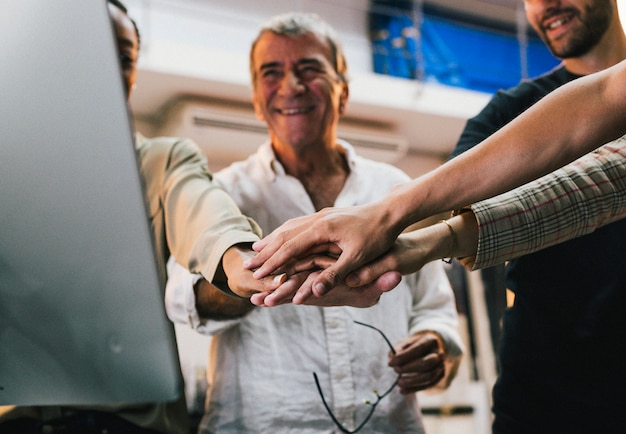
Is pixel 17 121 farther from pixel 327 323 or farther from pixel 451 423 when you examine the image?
pixel 451 423

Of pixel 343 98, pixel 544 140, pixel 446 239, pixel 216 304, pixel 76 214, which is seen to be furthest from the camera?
pixel 343 98

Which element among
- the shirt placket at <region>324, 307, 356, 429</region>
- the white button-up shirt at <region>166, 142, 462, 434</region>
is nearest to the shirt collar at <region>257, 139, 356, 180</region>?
the white button-up shirt at <region>166, 142, 462, 434</region>

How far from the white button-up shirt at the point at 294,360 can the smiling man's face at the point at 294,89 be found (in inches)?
2.6

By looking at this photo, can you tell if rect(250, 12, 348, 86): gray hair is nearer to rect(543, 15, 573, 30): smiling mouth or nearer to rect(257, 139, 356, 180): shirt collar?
rect(257, 139, 356, 180): shirt collar

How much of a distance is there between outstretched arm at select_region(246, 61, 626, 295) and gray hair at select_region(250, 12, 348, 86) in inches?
17.1

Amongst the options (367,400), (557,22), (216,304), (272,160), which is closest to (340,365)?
(367,400)

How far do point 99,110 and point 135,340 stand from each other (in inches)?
6.1

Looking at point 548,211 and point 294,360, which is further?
point 294,360

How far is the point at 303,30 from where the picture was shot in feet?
3.34

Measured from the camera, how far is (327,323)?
941 mm

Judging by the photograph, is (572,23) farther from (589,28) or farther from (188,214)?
(188,214)

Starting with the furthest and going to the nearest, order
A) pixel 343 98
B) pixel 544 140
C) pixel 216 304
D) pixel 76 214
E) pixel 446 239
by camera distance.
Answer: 1. pixel 343 98
2. pixel 216 304
3. pixel 446 239
4. pixel 544 140
5. pixel 76 214

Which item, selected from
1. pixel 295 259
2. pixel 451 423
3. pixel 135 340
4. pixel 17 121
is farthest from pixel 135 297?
pixel 451 423

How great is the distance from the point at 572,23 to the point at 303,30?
39 centimetres
